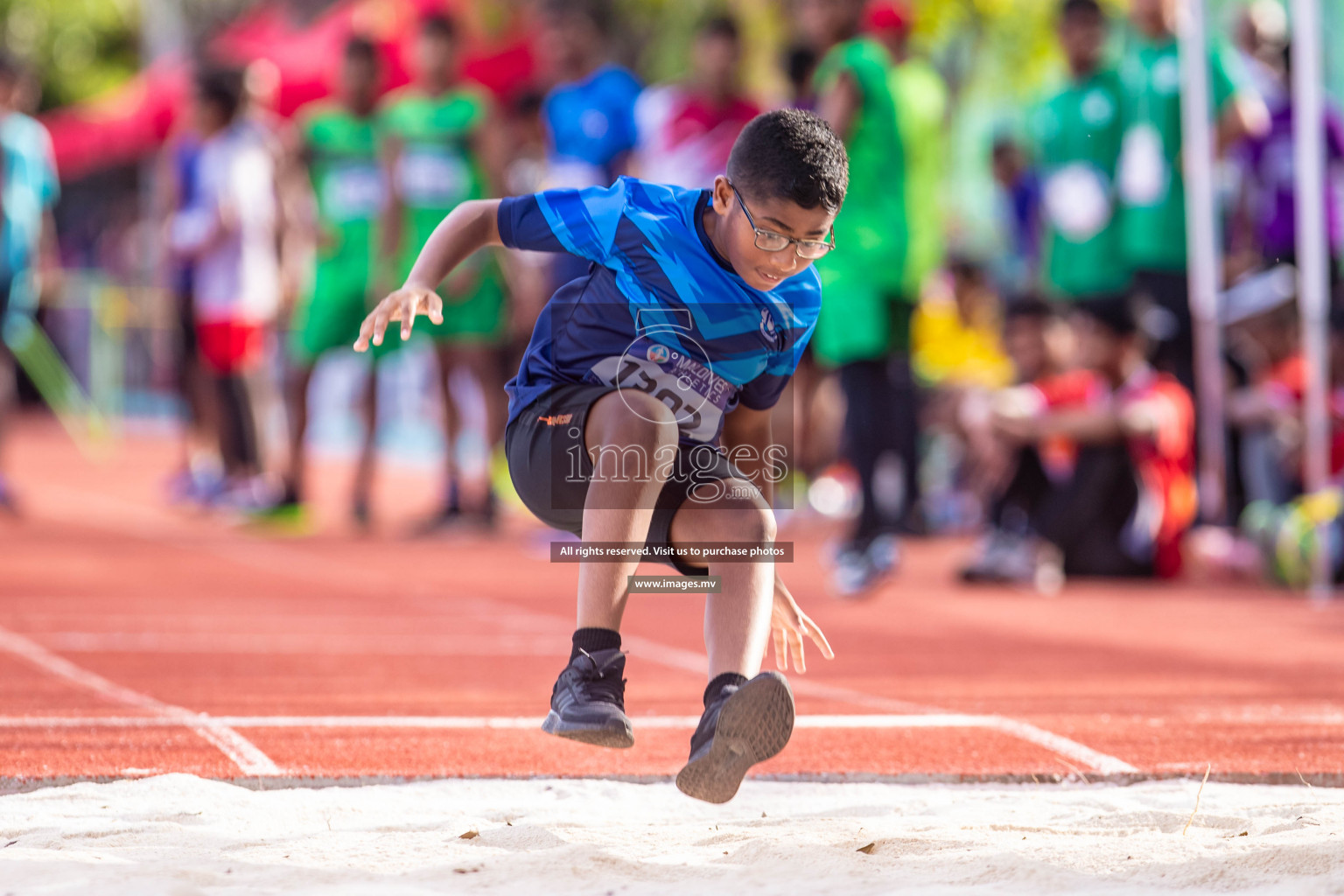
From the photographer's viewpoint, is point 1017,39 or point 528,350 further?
point 1017,39

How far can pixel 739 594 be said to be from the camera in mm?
3287

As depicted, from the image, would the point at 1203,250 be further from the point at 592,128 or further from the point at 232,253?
the point at 232,253

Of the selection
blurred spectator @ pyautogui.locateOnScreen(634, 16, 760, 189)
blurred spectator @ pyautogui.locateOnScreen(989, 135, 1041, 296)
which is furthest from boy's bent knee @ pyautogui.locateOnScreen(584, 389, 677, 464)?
blurred spectator @ pyautogui.locateOnScreen(989, 135, 1041, 296)

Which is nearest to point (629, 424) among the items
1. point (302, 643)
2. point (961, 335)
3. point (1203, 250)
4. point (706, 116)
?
point (302, 643)

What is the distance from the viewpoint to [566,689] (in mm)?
3277

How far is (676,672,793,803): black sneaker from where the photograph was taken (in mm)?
3027

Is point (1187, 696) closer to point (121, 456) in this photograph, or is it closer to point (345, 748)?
point (345, 748)

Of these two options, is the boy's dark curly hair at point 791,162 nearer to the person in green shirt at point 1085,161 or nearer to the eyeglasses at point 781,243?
the eyeglasses at point 781,243

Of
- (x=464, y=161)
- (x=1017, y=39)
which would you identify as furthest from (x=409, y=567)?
(x=1017, y=39)

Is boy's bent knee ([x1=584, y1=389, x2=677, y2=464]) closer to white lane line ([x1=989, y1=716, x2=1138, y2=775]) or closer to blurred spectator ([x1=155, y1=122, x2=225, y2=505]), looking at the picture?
white lane line ([x1=989, y1=716, x2=1138, y2=775])

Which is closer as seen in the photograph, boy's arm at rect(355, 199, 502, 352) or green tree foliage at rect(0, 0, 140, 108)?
boy's arm at rect(355, 199, 502, 352)

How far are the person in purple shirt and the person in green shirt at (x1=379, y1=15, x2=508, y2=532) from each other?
3.94 m

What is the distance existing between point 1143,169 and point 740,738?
5756 mm

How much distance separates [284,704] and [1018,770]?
2007 millimetres
